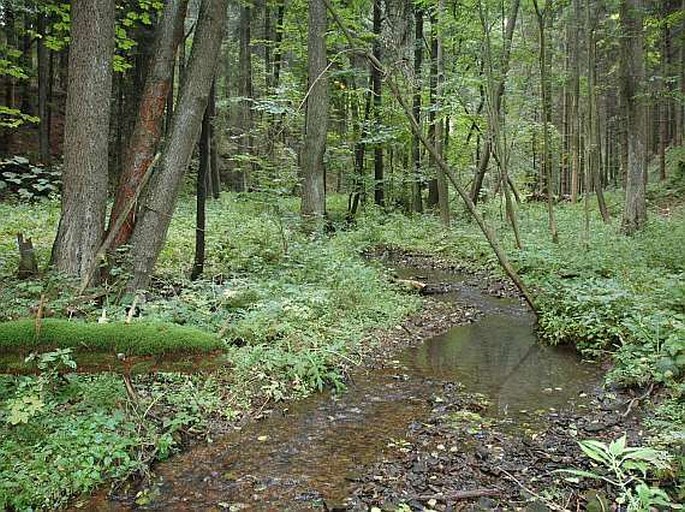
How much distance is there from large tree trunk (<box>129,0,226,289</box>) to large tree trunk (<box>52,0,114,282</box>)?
24.4 inches

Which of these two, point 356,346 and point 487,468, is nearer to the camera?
point 487,468

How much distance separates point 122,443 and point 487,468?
3.02 metres

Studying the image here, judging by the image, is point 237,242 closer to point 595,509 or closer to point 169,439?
point 169,439

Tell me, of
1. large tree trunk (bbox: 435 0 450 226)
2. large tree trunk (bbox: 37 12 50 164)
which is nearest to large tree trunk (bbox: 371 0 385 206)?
large tree trunk (bbox: 435 0 450 226)

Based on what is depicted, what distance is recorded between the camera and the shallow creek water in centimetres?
421

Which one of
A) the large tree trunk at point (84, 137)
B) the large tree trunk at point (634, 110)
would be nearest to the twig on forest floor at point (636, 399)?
the large tree trunk at point (84, 137)

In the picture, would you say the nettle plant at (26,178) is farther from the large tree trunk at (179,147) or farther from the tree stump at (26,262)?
the large tree trunk at (179,147)

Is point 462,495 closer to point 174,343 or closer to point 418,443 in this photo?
point 418,443

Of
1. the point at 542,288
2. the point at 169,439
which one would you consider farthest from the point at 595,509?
the point at 542,288

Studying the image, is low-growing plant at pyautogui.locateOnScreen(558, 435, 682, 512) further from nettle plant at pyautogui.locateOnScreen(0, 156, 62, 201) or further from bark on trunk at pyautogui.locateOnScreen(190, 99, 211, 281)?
bark on trunk at pyautogui.locateOnScreen(190, 99, 211, 281)

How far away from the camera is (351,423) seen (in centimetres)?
549

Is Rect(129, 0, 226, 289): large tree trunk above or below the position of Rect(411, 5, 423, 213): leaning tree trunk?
below

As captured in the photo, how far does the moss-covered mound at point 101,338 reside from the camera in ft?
13.7

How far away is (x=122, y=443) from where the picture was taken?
4.40 meters
